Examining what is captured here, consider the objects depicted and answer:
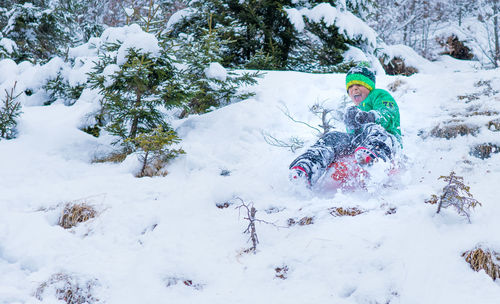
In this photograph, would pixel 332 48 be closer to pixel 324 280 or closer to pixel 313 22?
pixel 313 22

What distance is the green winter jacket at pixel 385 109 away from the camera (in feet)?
12.4

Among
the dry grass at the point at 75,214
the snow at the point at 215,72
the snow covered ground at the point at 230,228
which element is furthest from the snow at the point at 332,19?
the dry grass at the point at 75,214

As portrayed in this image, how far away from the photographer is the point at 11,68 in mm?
5699

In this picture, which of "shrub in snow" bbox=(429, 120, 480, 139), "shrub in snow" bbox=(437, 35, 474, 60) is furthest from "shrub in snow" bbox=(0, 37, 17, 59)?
"shrub in snow" bbox=(437, 35, 474, 60)

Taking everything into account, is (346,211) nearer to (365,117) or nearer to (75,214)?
(365,117)

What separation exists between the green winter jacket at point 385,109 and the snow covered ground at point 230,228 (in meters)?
0.48

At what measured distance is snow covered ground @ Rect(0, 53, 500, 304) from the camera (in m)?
1.99

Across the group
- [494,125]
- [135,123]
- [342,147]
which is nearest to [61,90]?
[135,123]

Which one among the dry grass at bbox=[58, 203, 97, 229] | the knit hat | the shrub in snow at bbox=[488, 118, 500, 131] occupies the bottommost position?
the dry grass at bbox=[58, 203, 97, 229]

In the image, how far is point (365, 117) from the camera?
371 centimetres

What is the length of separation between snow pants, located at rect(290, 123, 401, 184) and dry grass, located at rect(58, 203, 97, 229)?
1940 mm

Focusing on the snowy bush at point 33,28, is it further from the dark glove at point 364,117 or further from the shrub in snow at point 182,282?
the shrub in snow at point 182,282

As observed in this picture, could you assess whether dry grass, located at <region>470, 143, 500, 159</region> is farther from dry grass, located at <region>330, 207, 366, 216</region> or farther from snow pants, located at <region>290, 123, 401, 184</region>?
dry grass, located at <region>330, 207, 366, 216</region>

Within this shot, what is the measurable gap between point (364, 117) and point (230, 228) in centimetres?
201
